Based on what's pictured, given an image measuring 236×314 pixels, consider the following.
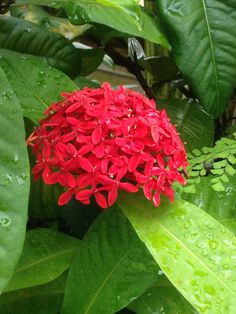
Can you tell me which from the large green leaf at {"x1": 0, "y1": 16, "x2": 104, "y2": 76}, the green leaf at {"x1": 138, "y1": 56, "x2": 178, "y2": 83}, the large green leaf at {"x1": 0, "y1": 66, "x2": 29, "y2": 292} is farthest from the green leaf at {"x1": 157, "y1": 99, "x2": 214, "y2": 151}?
the large green leaf at {"x1": 0, "y1": 66, "x2": 29, "y2": 292}

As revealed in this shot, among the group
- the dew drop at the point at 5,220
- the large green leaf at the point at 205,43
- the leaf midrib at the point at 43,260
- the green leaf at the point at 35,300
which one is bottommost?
the green leaf at the point at 35,300

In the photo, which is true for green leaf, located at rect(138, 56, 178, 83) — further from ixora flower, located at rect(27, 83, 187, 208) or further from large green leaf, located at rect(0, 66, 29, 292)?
large green leaf, located at rect(0, 66, 29, 292)

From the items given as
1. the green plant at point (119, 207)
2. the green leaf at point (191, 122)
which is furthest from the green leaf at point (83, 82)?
the green leaf at point (191, 122)

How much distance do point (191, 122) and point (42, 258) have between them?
47 cm

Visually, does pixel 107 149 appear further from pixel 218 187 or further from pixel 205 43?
pixel 205 43

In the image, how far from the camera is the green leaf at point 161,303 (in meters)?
0.71

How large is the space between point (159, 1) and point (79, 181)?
39 cm

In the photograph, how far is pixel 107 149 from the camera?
618 mm

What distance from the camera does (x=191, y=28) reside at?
2.82 ft

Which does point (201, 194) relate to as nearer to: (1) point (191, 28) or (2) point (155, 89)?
(1) point (191, 28)

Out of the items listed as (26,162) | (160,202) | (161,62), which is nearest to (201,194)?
(160,202)

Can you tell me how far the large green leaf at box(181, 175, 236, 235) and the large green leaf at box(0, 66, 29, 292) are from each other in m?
0.34

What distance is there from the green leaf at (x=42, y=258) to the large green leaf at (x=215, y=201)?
20cm

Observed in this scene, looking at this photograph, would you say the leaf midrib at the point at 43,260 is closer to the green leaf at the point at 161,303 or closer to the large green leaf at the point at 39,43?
the green leaf at the point at 161,303
